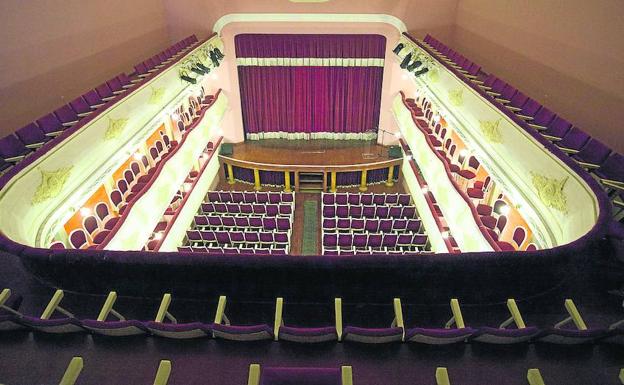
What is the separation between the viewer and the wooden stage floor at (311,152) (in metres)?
11.9

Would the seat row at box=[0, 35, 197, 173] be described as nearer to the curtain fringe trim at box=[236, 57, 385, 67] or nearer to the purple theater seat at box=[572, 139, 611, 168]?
the curtain fringe trim at box=[236, 57, 385, 67]

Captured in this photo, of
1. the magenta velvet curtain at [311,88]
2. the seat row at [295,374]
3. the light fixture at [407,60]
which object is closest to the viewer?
the seat row at [295,374]

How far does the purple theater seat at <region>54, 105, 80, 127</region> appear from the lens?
21.2ft

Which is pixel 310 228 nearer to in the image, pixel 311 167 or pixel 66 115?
pixel 311 167

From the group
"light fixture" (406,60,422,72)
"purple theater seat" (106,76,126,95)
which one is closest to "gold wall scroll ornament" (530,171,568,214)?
"light fixture" (406,60,422,72)

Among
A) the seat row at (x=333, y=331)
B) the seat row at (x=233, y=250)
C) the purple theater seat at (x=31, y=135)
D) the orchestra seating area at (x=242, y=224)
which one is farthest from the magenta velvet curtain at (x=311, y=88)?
the seat row at (x=333, y=331)

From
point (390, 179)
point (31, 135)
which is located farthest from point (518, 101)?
point (31, 135)

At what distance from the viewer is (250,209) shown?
970cm

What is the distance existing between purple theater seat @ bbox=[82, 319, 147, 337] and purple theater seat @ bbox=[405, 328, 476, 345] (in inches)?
95.8

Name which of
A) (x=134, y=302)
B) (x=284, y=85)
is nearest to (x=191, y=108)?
(x=284, y=85)

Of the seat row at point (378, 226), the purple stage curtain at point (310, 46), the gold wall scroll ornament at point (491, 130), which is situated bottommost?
the gold wall scroll ornament at point (491, 130)

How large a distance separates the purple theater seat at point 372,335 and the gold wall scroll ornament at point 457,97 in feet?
17.9

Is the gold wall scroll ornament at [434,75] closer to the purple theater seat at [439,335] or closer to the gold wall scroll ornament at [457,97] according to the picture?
the gold wall scroll ornament at [457,97]

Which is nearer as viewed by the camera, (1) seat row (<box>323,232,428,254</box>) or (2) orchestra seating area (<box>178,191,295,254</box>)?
(1) seat row (<box>323,232,428,254</box>)
